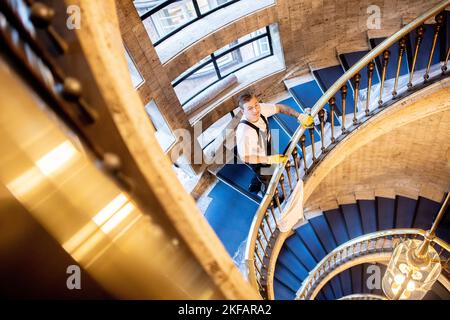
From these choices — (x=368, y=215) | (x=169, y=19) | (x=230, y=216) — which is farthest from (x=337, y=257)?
(x=169, y=19)

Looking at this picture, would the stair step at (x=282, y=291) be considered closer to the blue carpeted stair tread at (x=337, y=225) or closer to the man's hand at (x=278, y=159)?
the blue carpeted stair tread at (x=337, y=225)

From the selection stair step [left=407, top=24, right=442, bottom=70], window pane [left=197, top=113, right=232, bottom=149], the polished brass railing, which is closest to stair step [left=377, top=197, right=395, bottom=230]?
the polished brass railing

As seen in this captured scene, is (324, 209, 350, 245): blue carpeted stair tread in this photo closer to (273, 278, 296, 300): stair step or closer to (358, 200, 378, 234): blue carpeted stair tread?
(358, 200, 378, 234): blue carpeted stair tread

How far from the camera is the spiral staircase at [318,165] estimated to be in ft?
14.3

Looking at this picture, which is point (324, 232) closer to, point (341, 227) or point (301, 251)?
point (341, 227)

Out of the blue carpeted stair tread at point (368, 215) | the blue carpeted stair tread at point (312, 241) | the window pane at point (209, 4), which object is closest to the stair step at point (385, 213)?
the blue carpeted stair tread at point (368, 215)

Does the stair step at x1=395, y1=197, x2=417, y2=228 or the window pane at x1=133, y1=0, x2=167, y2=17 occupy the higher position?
the window pane at x1=133, y1=0, x2=167, y2=17

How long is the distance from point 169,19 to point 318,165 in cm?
387

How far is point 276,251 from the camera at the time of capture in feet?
17.0

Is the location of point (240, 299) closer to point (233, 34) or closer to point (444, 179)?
point (233, 34)

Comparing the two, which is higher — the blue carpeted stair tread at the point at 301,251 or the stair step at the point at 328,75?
the stair step at the point at 328,75

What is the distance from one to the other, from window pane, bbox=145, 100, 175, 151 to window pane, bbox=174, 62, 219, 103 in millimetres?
937

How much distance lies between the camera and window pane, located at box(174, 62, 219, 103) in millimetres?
6871

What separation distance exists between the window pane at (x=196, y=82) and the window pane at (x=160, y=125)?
3.07ft
